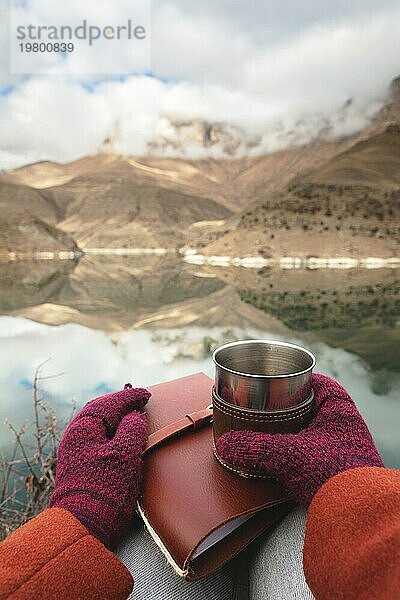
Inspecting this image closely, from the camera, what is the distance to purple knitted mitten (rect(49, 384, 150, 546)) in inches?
25.5

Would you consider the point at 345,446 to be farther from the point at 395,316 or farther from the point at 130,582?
the point at 395,316

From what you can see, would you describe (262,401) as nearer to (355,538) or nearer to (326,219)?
(355,538)

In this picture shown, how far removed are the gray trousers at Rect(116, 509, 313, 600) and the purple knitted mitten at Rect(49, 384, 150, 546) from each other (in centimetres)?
6

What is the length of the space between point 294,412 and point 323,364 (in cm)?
506

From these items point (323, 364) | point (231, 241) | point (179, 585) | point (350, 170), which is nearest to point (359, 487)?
point (179, 585)

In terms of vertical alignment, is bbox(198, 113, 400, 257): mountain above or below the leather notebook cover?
above

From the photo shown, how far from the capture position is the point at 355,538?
20.6 inches

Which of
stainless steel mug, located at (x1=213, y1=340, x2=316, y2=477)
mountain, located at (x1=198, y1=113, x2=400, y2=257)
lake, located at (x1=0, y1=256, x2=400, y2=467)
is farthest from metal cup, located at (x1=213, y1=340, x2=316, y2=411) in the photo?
mountain, located at (x1=198, y1=113, x2=400, y2=257)

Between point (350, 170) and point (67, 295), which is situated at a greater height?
point (350, 170)

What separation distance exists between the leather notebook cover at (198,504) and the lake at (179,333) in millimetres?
2055

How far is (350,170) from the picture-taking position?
4156 centimetres

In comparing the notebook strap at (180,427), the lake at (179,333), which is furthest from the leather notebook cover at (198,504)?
the lake at (179,333)

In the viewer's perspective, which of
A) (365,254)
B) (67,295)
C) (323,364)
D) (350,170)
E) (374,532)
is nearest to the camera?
(374,532)

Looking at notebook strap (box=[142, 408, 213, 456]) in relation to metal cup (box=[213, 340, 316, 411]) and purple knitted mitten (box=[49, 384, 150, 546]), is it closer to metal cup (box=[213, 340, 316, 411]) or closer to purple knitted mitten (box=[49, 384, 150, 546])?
Answer: purple knitted mitten (box=[49, 384, 150, 546])
